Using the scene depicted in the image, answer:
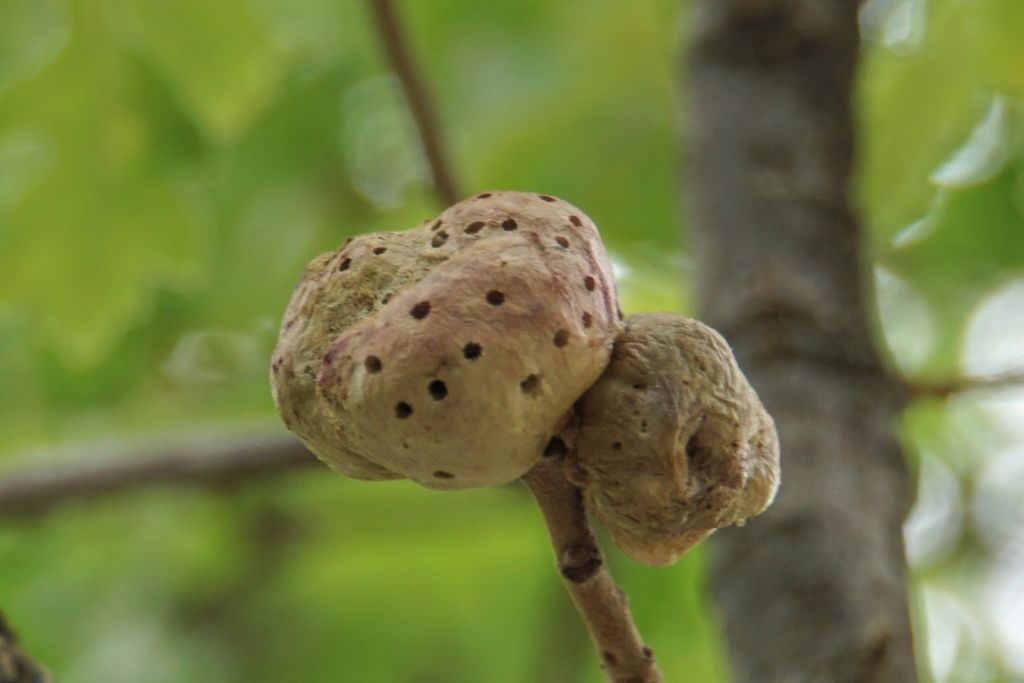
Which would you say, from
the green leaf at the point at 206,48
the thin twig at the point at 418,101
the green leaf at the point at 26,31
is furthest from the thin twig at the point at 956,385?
the green leaf at the point at 26,31

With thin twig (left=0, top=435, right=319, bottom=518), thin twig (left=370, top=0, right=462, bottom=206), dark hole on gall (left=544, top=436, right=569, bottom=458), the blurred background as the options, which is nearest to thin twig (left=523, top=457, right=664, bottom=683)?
dark hole on gall (left=544, top=436, right=569, bottom=458)

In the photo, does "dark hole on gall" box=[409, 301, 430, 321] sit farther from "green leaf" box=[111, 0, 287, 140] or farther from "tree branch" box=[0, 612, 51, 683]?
Answer: "green leaf" box=[111, 0, 287, 140]

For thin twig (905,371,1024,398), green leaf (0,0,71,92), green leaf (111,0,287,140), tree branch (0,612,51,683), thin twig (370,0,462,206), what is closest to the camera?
tree branch (0,612,51,683)

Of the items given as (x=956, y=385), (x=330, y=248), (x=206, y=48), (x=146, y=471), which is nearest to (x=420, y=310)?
(x=956, y=385)

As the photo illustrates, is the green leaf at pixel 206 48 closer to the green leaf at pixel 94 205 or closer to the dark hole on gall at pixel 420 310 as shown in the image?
the green leaf at pixel 94 205

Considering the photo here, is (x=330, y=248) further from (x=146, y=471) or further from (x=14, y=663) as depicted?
(x=14, y=663)

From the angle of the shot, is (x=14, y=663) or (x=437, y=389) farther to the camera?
(x=14, y=663)

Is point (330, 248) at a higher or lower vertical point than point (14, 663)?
lower
